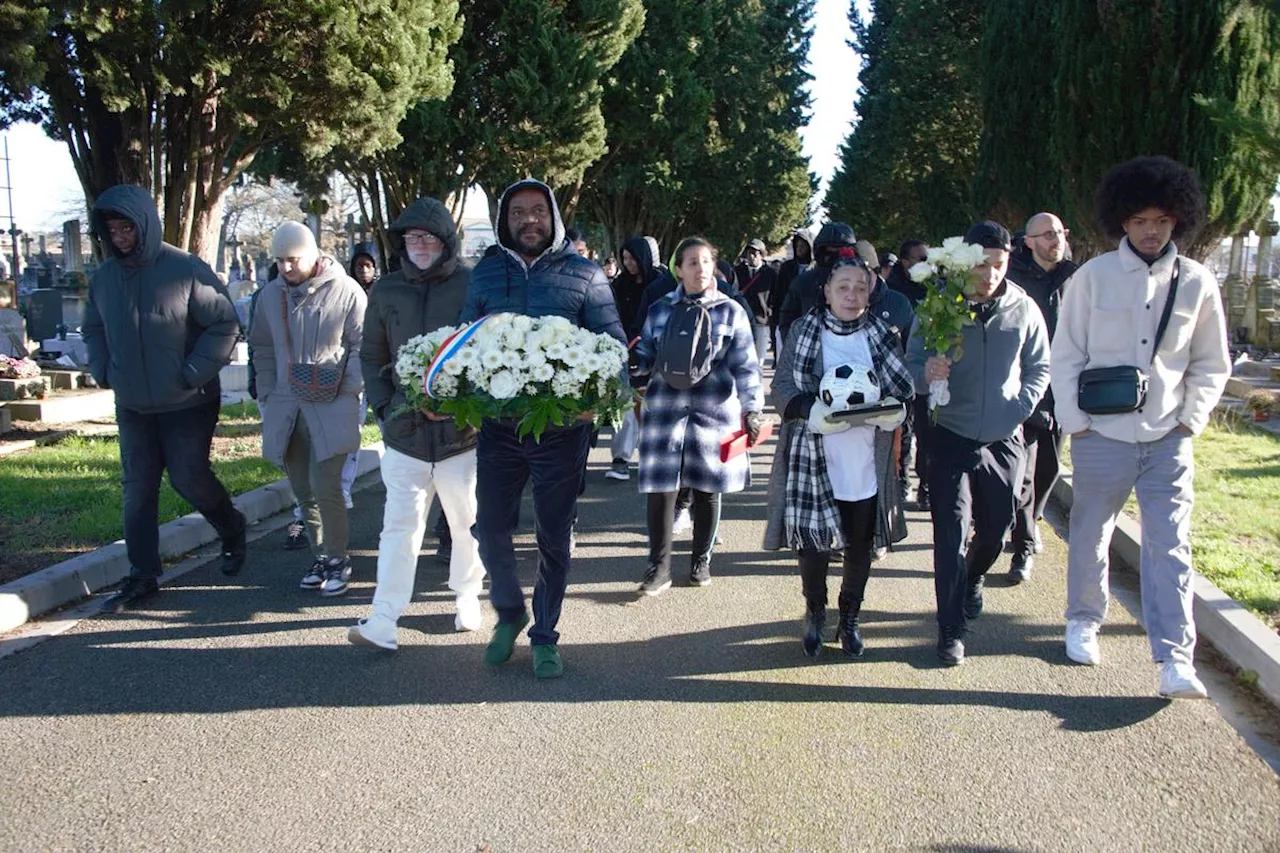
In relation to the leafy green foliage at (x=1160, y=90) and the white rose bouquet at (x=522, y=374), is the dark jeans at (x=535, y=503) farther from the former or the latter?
the leafy green foliage at (x=1160, y=90)

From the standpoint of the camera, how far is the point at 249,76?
11.0 meters

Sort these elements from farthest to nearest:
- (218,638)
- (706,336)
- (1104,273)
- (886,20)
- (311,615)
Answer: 1. (886,20)
2. (706,336)
3. (311,615)
4. (218,638)
5. (1104,273)

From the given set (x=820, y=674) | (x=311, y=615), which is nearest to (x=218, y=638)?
(x=311, y=615)

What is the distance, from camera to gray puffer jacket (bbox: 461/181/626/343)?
15.8ft

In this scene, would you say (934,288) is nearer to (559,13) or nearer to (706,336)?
(706,336)

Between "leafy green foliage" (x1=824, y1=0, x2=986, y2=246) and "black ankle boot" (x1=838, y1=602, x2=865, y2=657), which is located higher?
"leafy green foliage" (x1=824, y1=0, x2=986, y2=246)

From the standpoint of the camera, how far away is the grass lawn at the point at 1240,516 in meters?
5.85

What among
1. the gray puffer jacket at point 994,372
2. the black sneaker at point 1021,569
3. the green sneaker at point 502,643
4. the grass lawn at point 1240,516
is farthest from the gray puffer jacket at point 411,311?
the grass lawn at point 1240,516

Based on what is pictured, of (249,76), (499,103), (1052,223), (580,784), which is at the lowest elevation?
(580,784)

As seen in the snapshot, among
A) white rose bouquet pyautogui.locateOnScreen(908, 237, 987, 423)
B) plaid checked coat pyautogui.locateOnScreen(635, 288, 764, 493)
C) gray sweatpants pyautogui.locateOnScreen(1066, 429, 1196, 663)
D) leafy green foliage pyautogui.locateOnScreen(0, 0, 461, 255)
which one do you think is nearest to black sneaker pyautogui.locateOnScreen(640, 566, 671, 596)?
plaid checked coat pyautogui.locateOnScreen(635, 288, 764, 493)

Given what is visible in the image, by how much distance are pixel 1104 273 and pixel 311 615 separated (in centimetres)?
421

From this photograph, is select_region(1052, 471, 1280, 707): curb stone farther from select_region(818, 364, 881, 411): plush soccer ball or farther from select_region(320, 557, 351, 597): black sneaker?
select_region(320, 557, 351, 597): black sneaker

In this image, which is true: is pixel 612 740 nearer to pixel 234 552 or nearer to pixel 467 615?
pixel 467 615

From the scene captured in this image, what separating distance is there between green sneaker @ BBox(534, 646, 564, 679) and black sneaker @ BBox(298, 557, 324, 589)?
1857 mm
